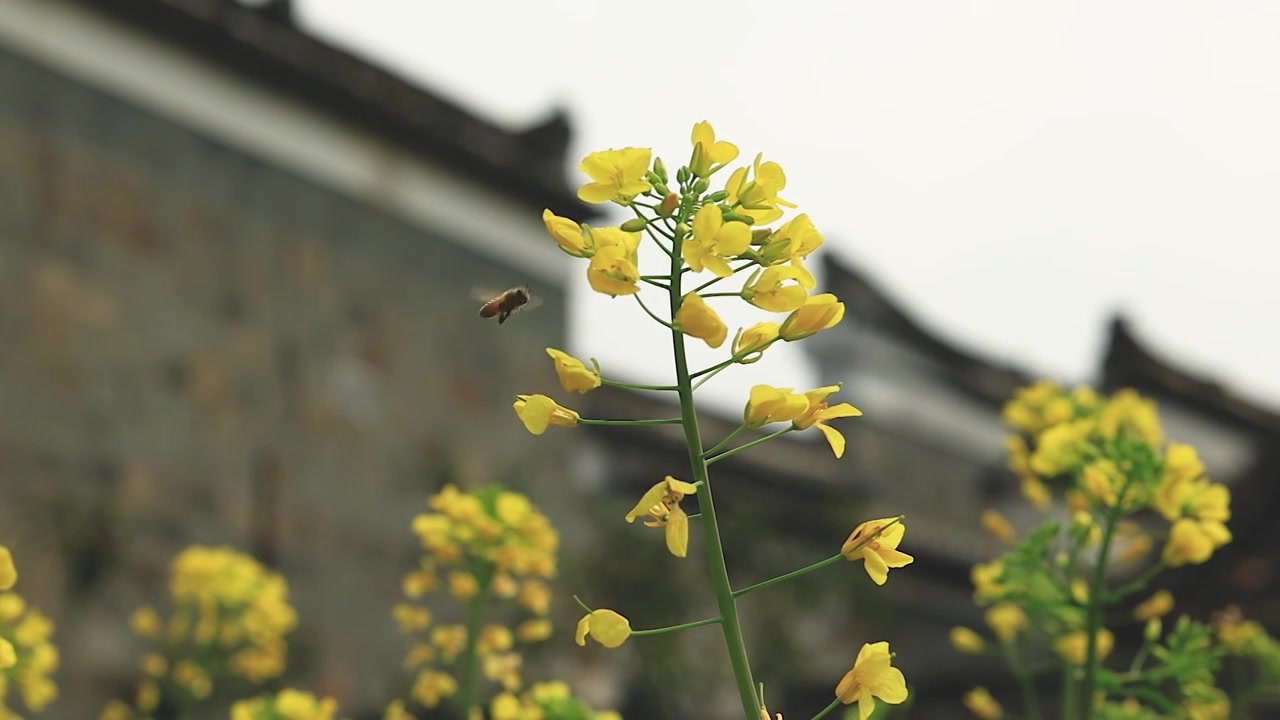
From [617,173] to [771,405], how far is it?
20cm

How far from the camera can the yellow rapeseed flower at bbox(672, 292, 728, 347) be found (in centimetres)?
99

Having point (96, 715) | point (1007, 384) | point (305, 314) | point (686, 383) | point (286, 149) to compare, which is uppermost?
point (686, 383)

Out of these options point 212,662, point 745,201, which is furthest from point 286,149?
point 745,201

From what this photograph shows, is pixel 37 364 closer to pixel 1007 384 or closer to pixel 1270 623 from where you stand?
pixel 1270 623

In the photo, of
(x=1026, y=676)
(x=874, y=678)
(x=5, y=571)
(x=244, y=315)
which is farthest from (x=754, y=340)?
(x=244, y=315)

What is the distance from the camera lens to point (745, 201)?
3.53 feet

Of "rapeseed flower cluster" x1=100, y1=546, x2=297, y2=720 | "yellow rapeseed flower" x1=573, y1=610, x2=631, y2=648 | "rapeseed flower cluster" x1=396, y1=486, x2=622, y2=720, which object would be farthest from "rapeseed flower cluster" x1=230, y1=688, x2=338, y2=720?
"yellow rapeseed flower" x1=573, y1=610, x2=631, y2=648

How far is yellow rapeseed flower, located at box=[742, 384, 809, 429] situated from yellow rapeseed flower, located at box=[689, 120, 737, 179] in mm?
169

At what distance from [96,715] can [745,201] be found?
4.10 m

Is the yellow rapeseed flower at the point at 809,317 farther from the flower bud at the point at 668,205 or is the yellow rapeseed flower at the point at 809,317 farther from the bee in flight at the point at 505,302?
the bee in flight at the point at 505,302

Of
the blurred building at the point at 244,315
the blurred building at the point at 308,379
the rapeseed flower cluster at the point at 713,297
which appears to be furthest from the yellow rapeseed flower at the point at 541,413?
the blurred building at the point at 244,315

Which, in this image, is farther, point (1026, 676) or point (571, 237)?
point (1026, 676)

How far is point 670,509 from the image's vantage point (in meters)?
1.05

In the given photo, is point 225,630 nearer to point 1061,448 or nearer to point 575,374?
point 1061,448
